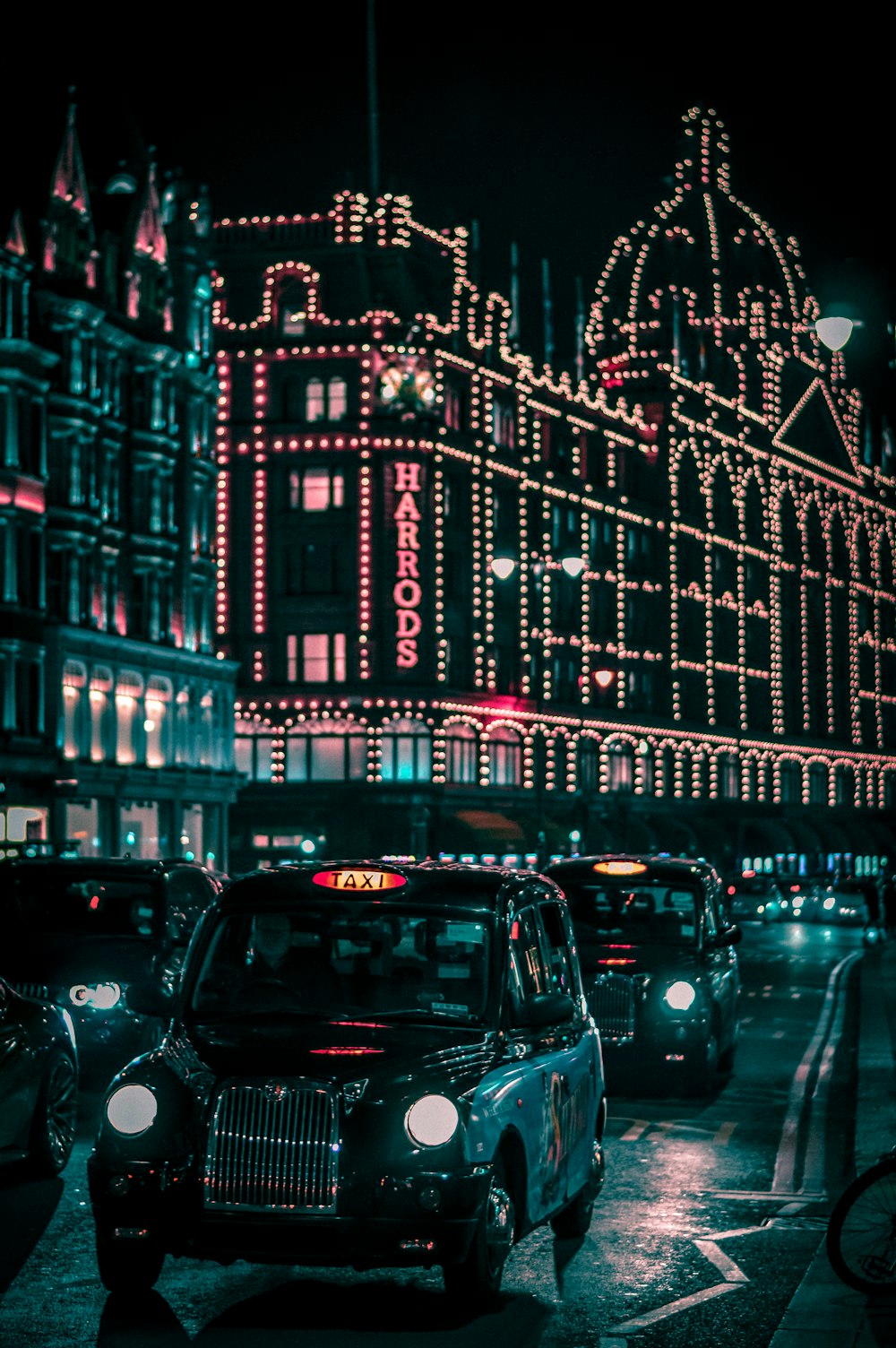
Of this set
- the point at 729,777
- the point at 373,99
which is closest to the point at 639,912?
the point at 373,99

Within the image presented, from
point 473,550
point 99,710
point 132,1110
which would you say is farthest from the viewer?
point 473,550

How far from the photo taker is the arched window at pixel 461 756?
79062 millimetres

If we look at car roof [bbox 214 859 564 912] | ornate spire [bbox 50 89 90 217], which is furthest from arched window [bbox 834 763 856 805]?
car roof [bbox 214 859 564 912]

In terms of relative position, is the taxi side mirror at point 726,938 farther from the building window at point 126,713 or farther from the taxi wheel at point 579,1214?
the building window at point 126,713

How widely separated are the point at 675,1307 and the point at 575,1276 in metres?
0.75

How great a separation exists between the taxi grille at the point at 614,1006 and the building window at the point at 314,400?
210 feet

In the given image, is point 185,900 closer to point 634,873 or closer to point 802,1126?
point 634,873

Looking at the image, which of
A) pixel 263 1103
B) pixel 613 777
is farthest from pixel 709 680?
pixel 263 1103

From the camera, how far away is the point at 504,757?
8369 centimetres

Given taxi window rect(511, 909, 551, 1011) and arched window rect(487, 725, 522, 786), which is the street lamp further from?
arched window rect(487, 725, 522, 786)

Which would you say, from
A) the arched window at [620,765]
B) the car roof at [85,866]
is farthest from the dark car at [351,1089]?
the arched window at [620,765]

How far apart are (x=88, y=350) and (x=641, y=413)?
4261 cm

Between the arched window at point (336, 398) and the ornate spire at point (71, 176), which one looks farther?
the arched window at point (336, 398)

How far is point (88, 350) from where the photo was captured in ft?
200
